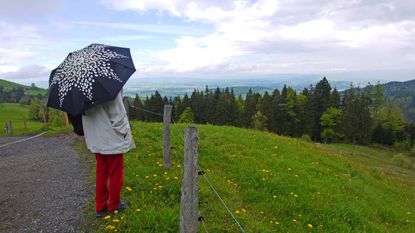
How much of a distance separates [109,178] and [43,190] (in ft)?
12.2

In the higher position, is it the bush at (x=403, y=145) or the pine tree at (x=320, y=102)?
the pine tree at (x=320, y=102)

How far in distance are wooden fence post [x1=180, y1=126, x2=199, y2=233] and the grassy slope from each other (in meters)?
1.43

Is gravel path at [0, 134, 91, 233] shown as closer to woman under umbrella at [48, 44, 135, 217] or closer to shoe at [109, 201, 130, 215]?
shoe at [109, 201, 130, 215]

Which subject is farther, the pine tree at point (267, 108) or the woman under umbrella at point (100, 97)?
the pine tree at point (267, 108)

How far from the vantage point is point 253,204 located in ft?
27.4

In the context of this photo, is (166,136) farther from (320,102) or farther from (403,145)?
(403,145)

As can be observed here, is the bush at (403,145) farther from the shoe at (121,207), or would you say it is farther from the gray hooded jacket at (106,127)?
the gray hooded jacket at (106,127)

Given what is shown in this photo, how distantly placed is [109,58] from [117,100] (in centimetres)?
74

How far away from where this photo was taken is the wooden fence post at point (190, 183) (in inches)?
178

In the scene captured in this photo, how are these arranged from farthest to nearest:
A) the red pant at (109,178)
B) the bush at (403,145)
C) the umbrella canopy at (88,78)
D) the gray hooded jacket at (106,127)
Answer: the bush at (403,145)
the red pant at (109,178)
the gray hooded jacket at (106,127)
the umbrella canopy at (88,78)

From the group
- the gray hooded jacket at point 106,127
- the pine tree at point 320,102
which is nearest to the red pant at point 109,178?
the gray hooded jacket at point 106,127

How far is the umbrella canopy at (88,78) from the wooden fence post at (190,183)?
1.73 metres

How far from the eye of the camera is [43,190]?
8.89m

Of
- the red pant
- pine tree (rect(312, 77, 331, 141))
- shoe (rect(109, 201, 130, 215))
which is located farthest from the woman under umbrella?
pine tree (rect(312, 77, 331, 141))
